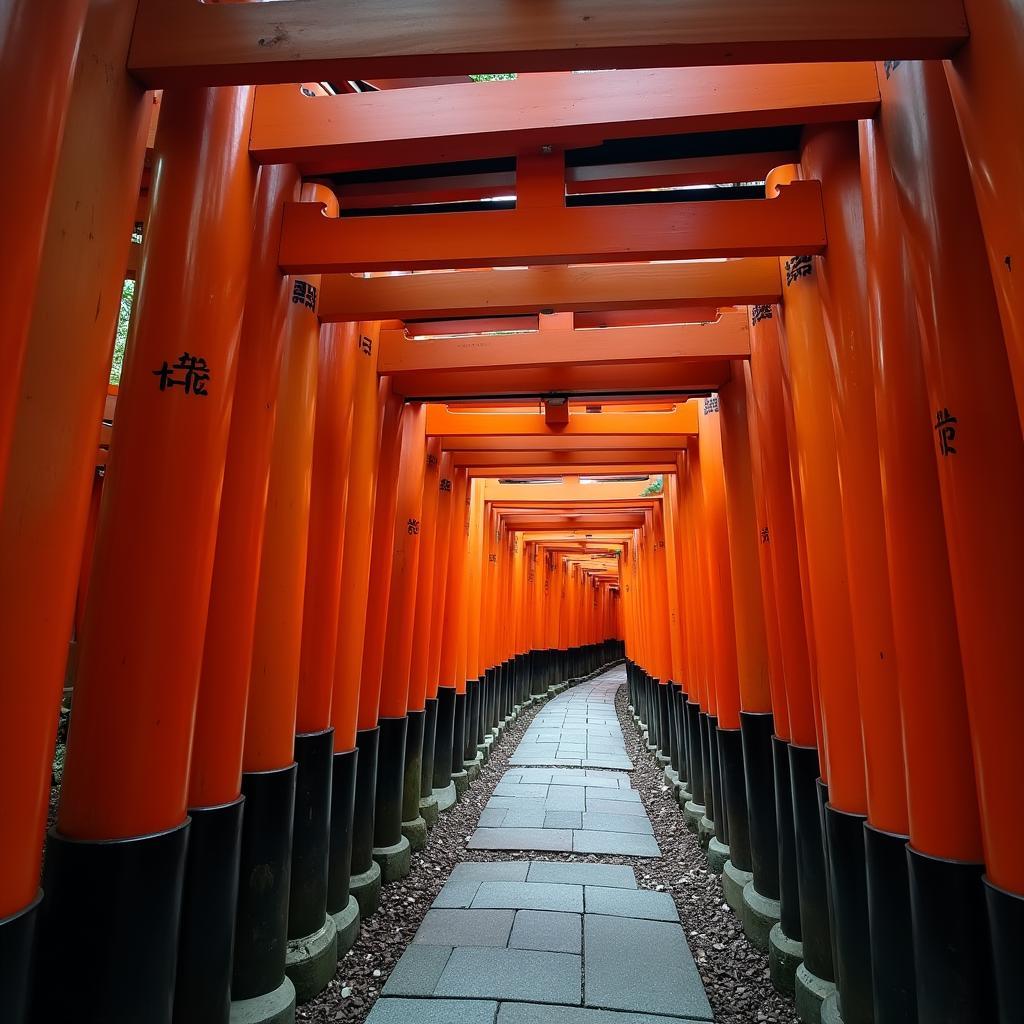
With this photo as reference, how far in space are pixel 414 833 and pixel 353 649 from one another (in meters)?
2.17

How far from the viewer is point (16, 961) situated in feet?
5.05

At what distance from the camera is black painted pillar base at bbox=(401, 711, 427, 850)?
17.1 ft

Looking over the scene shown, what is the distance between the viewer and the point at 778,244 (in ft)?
8.49

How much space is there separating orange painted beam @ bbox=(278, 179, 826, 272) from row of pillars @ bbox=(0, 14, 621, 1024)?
61cm

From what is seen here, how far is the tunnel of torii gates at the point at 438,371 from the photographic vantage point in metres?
1.68

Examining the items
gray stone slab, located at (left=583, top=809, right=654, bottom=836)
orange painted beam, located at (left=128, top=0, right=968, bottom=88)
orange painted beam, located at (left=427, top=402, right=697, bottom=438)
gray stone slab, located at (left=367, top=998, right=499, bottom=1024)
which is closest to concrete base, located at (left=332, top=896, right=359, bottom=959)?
gray stone slab, located at (left=367, top=998, right=499, bottom=1024)

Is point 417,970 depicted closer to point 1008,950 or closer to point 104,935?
point 104,935

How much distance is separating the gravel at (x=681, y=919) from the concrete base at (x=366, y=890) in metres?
0.06

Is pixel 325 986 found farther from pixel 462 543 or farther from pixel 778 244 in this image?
pixel 462 543

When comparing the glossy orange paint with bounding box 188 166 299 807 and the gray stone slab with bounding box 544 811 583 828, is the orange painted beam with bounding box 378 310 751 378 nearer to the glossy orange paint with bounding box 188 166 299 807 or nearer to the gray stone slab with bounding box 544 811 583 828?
the glossy orange paint with bounding box 188 166 299 807

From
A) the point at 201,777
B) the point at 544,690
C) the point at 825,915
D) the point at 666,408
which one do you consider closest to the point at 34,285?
the point at 201,777

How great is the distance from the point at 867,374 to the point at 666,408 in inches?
191

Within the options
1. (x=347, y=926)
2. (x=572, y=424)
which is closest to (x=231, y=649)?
(x=347, y=926)

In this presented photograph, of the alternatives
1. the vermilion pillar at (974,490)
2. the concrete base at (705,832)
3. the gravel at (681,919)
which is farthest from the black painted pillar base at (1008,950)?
the concrete base at (705,832)
